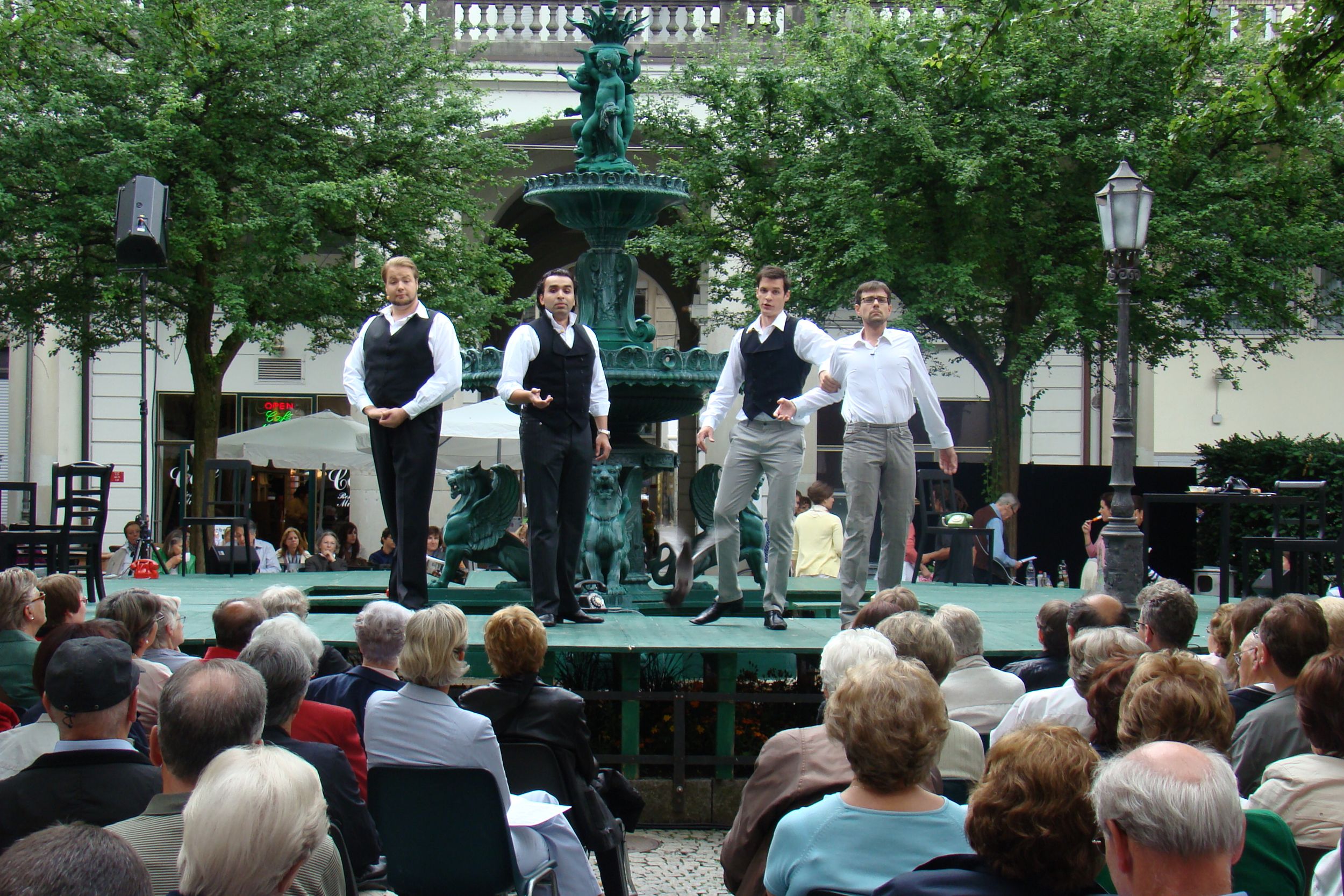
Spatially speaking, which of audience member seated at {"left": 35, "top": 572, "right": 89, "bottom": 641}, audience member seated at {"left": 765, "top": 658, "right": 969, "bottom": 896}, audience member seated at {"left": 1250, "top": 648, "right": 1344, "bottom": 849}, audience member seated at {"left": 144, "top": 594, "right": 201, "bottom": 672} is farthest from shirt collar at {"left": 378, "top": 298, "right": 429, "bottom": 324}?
audience member seated at {"left": 1250, "top": 648, "right": 1344, "bottom": 849}

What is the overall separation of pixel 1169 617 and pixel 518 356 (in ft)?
12.5

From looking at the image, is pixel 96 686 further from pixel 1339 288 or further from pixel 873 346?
pixel 1339 288

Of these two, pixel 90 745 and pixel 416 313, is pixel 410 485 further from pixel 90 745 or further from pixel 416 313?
pixel 90 745

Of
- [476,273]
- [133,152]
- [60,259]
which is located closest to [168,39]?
[133,152]

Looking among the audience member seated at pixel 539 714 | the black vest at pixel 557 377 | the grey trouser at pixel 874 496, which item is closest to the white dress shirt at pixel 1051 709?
the audience member seated at pixel 539 714

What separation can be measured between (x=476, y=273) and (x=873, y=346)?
1396cm

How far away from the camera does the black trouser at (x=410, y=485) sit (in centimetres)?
792

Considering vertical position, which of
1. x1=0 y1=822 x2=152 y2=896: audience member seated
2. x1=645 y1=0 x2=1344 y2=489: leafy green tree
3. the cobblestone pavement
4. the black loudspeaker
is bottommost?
the cobblestone pavement

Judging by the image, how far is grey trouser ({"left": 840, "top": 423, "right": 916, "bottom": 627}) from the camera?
8.23 meters

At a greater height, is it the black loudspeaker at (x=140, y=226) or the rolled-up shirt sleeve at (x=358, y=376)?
the black loudspeaker at (x=140, y=226)

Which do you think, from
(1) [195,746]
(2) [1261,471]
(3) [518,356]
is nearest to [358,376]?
(3) [518,356]

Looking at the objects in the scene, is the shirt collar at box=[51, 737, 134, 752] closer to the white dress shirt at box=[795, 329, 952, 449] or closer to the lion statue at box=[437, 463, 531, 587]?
the white dress shirt at box=[795, 329, 952, 449]

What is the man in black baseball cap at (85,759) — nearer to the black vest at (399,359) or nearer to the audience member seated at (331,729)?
the audience member seated at (331,729)

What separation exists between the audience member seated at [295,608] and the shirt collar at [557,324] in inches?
90.9
